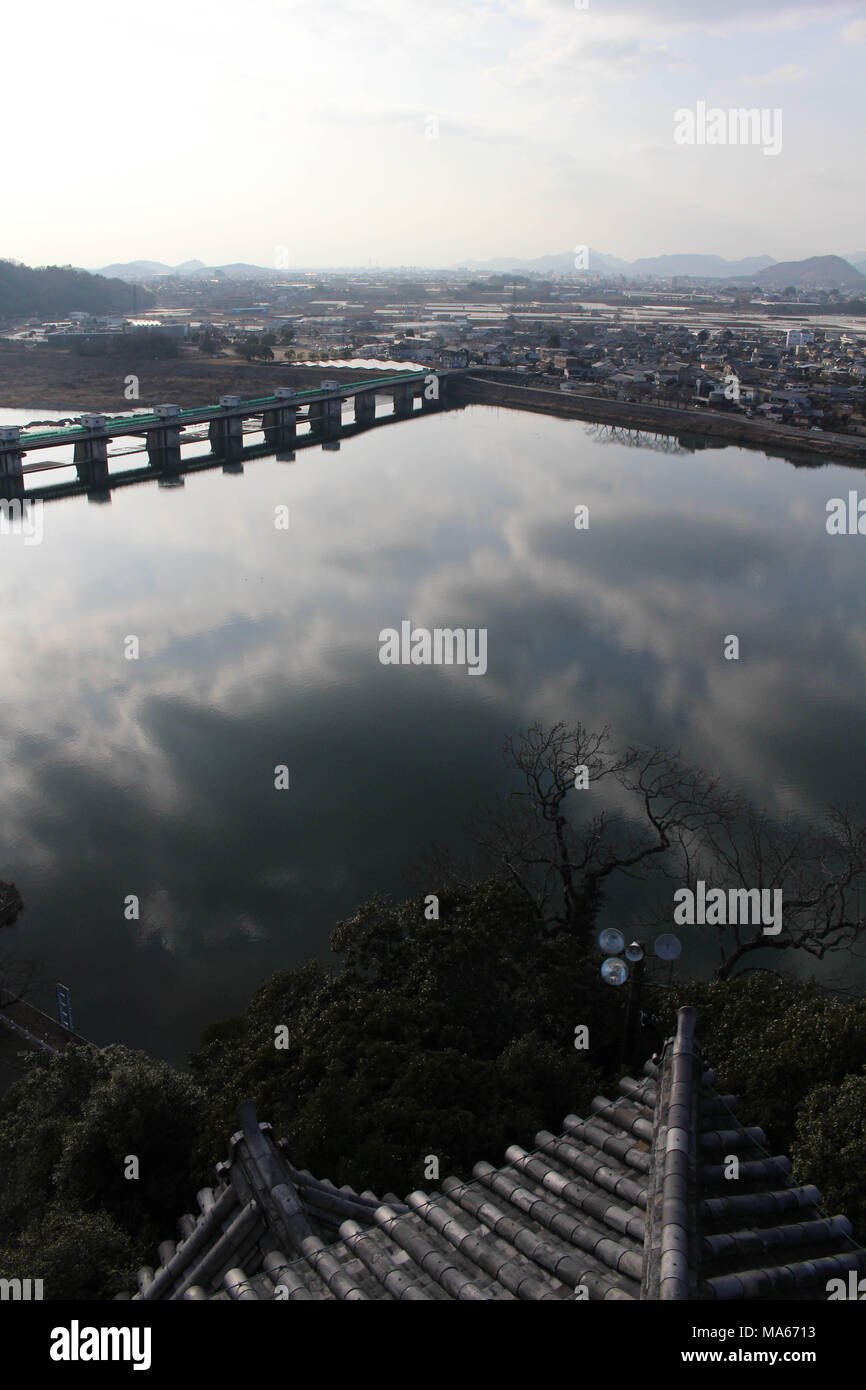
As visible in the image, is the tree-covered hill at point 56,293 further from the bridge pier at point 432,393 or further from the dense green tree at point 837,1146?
the dense green tree at point 837,1146

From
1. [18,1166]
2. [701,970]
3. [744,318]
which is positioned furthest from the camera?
[744,318]

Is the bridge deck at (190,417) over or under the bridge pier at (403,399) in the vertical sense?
under

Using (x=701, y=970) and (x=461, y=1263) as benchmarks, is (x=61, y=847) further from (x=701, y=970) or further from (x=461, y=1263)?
(x=461, y=1263)

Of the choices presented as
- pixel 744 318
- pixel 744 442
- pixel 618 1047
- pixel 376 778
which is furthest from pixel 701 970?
pixel 744 318

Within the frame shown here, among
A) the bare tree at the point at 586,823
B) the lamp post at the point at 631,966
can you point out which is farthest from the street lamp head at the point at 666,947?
the bare tree at the point at 586,823

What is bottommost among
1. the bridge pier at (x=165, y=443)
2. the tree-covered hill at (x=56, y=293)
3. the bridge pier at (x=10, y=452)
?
the bridge pier at (x=10, y=452)

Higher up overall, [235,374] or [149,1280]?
[235,374]

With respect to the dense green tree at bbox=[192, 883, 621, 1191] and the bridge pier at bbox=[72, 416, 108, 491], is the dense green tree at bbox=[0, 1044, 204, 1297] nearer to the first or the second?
the dense green tree at bbox=[192, 883, 621, 1191]
